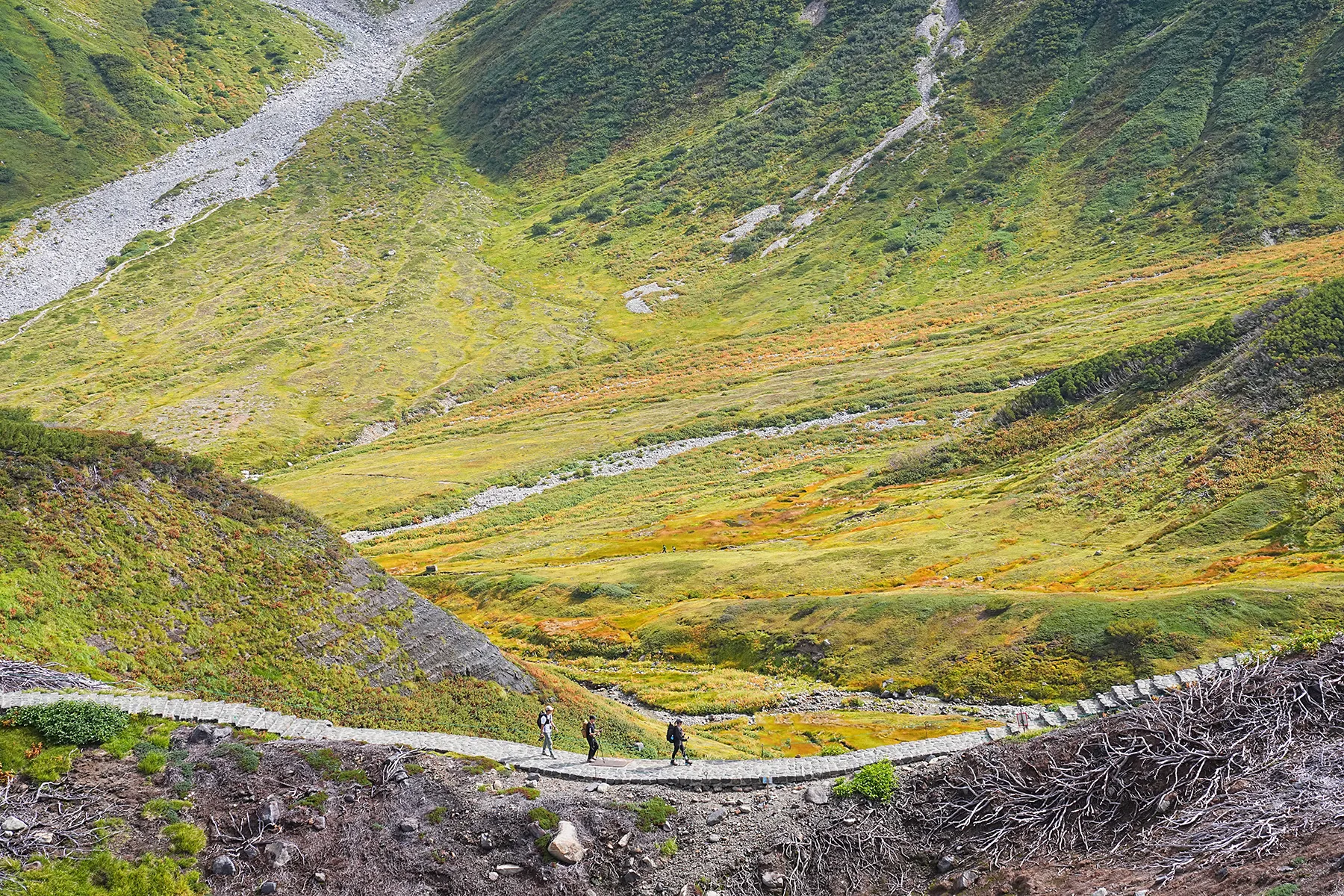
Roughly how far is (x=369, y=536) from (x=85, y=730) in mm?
96192

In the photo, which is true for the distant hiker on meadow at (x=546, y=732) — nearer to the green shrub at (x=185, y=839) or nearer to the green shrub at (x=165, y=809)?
the green shrub at (x=165, y=809)

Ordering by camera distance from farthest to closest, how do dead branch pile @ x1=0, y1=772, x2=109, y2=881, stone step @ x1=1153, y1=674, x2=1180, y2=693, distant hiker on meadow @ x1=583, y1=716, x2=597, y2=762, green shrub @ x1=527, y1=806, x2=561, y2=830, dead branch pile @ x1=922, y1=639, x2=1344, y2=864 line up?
distant hiker on meadow @ x1=583, y1=716, x2=597, y2=762 < stone step @ x1=1153, y1=674, x2=1180, y2=693 < green shrub @ x1=527, y1=806, x2=561, y2=830 < dead branch pile @ x1=922, y1=639, x2=1344, y2=864 < dead branch pile @ x1=0, y1=772, x2=109, y2=881

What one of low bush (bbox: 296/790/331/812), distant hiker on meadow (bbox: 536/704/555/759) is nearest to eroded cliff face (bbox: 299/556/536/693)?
distant hiker on meadow (bbox: 536/704/555/759)

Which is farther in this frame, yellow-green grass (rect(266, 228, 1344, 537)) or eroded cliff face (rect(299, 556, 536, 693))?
yellow-green grass (rect(266, 228, 1344, 537))

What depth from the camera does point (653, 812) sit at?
28984 mm

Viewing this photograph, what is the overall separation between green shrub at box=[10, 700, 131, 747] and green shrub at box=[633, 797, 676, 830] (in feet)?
47.3

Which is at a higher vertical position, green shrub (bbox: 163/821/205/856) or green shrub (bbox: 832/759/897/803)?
green shrub (bbox: 163/821/205/856)

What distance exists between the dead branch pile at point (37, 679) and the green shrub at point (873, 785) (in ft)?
74.4

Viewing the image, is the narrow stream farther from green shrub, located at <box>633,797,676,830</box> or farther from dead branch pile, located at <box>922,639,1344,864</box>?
dead branch pile, located at <box>922,639,1344,864</box>

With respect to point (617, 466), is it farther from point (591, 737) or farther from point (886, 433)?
point (591, 737)

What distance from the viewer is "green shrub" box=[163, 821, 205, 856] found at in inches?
978

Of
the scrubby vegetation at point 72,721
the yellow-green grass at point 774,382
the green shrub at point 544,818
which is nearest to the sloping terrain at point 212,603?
the scrubby vegetation at point 72,721

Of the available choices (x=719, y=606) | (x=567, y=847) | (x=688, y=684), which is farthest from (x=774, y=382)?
(x=567, y=847)

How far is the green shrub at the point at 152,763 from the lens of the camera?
88.7ft
